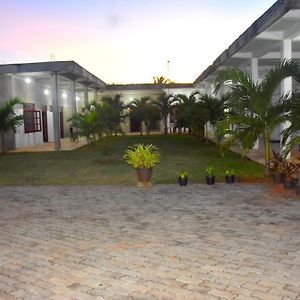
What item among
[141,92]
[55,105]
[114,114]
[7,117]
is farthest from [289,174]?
[141,92]

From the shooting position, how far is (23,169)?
1187 centimetres

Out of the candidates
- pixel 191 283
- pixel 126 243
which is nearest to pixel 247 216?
pixel 126 243

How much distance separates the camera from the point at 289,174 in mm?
7746

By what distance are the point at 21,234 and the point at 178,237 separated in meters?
2.02

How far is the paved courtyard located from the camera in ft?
11.5

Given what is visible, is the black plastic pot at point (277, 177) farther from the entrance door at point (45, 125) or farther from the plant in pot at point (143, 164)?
the entrance door at point (45, 125)

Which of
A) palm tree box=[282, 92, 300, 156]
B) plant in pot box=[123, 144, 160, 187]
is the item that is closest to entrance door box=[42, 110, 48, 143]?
plant in pot box=[123, 144, 160, 187]

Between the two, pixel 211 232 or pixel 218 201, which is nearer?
pixel 211 232

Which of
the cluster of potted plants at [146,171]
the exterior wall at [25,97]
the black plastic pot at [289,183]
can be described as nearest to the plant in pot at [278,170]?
the black plastic pot at [289,183]

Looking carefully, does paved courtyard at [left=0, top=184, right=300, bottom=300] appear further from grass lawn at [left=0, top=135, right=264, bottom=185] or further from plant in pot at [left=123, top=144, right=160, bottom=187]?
grass lawn at [left=0, top=135, right=264, bottom=185]

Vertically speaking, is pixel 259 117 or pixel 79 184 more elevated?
pixel 259 117

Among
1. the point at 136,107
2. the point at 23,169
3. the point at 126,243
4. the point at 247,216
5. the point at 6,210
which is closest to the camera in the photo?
the point at 126,243

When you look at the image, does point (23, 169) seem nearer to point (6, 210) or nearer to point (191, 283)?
point (6, 210)

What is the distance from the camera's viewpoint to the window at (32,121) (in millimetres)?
21203
